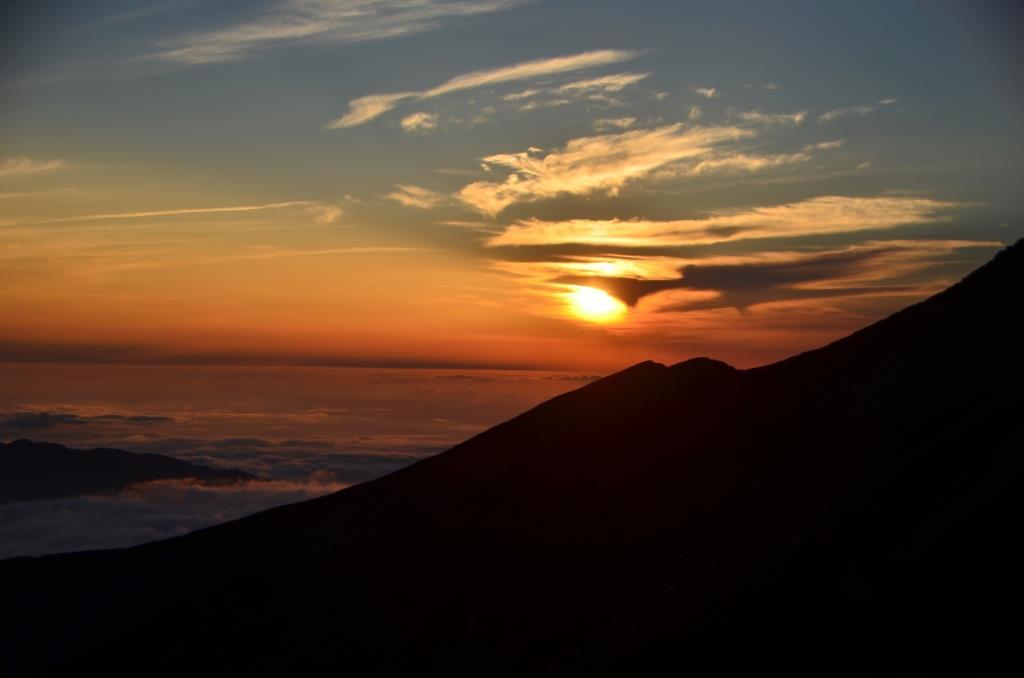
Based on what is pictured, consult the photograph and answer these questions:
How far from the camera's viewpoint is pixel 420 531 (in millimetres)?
65562

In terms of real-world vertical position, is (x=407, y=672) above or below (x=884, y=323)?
below

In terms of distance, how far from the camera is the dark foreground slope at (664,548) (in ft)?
116

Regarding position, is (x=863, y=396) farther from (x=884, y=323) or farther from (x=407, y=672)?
(x=407, y=672)

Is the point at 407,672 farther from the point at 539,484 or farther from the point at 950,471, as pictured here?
the point at 950,471

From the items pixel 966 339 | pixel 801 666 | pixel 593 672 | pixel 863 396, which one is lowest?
pixel 593 672

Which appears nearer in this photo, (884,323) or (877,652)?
(877,652)

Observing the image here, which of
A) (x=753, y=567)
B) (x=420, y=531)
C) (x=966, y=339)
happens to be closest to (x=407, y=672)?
(x=420, y=531)

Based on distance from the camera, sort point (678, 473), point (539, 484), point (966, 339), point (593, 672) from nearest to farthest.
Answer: point (593, 672)
point (966, 339)
point (678, 473)
point (539, 484)

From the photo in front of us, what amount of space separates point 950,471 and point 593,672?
18884 millimetres

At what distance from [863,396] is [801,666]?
29.1 metres

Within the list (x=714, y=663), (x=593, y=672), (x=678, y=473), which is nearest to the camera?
(x=714, y=663)

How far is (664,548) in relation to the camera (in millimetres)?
55375

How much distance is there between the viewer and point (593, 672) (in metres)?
41.2

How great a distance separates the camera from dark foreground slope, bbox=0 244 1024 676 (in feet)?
116
